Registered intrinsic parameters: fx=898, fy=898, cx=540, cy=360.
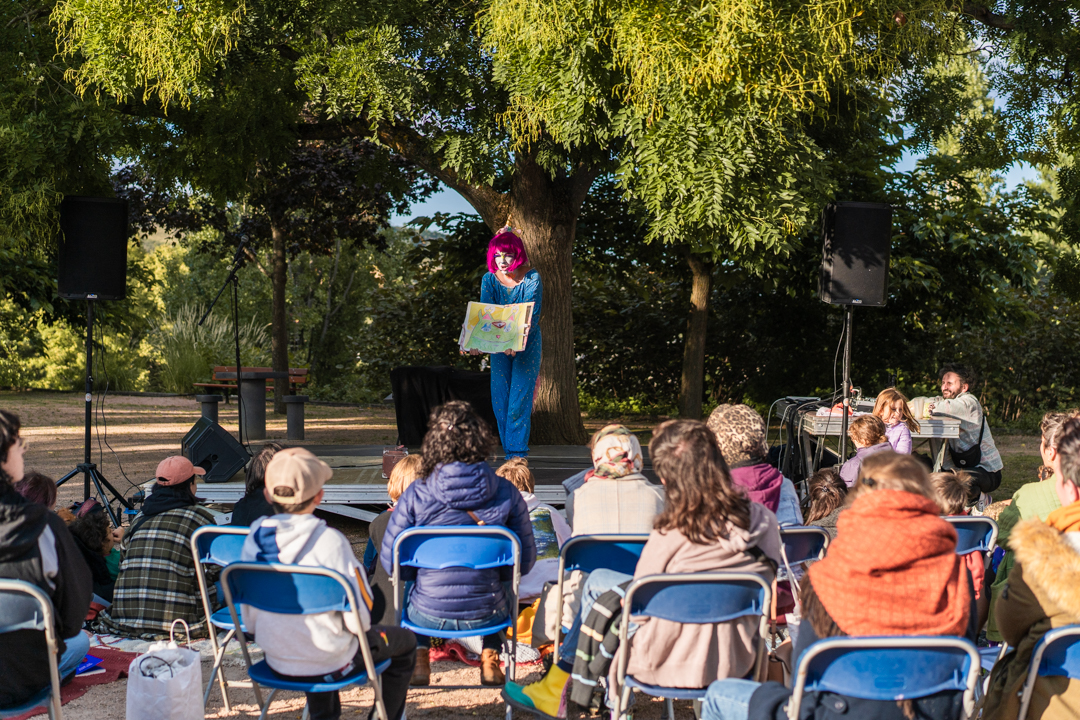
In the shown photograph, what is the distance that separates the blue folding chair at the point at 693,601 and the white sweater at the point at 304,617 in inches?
27.7

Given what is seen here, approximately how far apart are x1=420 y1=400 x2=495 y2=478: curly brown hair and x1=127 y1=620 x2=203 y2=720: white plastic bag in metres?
0.94

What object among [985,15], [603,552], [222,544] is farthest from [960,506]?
[985,15]

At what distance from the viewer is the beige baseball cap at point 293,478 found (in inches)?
95.3

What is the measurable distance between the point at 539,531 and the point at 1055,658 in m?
2.14

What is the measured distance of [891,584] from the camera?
1983 millimetres

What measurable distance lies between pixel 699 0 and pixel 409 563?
11.0ft

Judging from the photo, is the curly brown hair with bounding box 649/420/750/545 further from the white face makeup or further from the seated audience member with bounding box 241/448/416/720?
the white face makeup

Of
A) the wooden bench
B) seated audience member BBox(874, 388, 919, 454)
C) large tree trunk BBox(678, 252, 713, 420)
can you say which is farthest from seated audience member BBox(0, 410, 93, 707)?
large tree trunk BBox(678, 252, 713, 420)

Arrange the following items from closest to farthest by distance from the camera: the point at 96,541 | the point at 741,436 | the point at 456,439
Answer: the point at 456,439, the point at 741,436, the point at 96,541

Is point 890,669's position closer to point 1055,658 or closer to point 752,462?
point 1055,658

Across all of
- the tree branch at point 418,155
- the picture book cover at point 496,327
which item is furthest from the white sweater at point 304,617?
the tree branch at point 418,155

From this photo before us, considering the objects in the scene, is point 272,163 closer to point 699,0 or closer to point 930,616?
point 699,0

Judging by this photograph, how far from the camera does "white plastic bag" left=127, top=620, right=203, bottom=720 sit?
2.60 metres

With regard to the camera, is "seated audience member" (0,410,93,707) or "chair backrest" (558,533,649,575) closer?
"seated audience member" (0,410,93,707)
